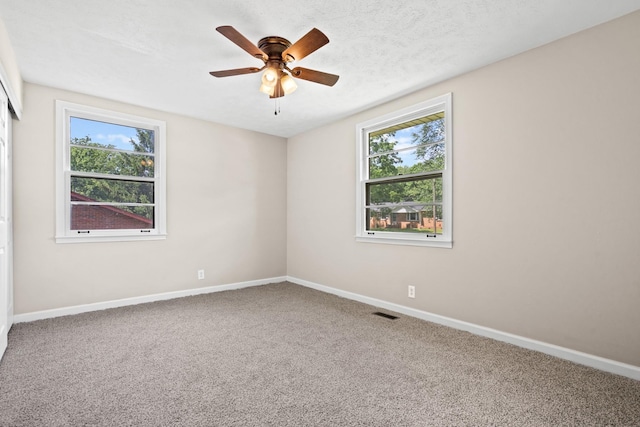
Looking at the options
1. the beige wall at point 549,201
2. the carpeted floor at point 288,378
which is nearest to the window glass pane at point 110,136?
the carpeted floor at point 288,378

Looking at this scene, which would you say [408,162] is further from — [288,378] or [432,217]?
[288,378]

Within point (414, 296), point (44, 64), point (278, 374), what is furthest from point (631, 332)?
point (44, 64)

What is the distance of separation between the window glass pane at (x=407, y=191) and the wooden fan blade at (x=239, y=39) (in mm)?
2033

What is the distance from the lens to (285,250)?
5352 millimetres

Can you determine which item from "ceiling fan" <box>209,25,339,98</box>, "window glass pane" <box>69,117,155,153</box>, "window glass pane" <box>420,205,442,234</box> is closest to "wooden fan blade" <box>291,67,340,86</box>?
"ceiling fan" <box>209,25,339,98</box>

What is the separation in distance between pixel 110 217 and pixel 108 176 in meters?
0.48

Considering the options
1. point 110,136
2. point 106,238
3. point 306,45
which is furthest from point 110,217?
point 306,45

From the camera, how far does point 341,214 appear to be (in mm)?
4418

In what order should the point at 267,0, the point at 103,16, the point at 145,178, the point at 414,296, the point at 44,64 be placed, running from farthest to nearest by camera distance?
the point at 145,178 → the point at 414,296 → the point at 44,64 → the point at 103,16 → the point at 267,0

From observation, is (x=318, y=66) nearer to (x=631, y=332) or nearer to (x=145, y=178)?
(x=145, y=178)

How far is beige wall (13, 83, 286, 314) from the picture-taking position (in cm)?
329

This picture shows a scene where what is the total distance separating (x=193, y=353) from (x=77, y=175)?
99.4 inches

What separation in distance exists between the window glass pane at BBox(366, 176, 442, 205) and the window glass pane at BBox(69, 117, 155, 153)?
9.47 ft

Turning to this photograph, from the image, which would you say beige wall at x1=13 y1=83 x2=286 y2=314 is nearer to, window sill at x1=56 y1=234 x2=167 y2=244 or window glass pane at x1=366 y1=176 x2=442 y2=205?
window sill at x1=56 y1=234 x2=167 y2=244
